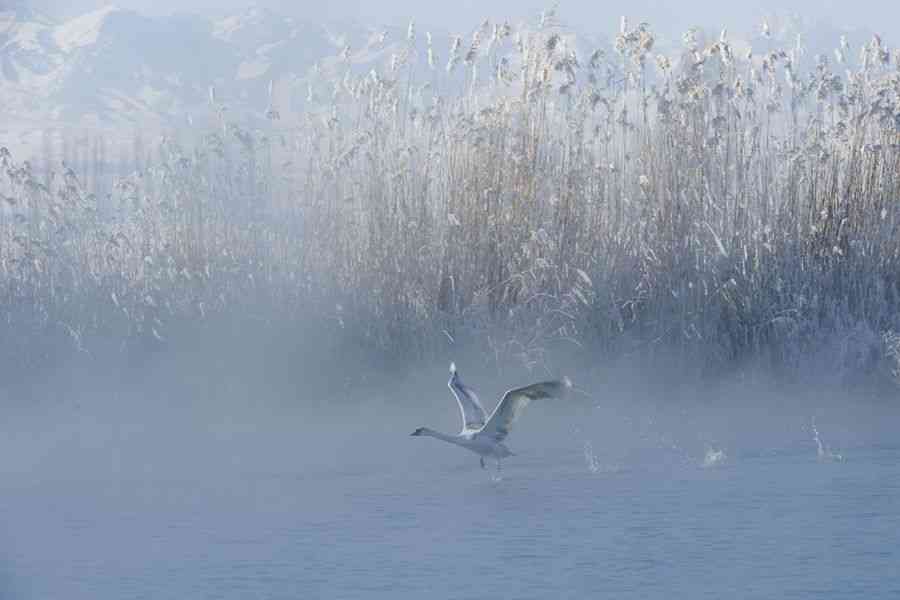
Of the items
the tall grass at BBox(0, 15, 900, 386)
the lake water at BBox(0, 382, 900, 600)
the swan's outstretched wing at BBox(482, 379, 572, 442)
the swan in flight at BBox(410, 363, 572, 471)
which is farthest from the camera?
the tall grass at BBox(0, 15, 900, 386)

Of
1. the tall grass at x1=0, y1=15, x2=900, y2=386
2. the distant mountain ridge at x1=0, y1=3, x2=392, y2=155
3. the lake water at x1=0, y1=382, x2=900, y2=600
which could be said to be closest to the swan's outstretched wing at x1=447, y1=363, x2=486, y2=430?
the lake water at x1=0, y1=382, x2=900, y2=600

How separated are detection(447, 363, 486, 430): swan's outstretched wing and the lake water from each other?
29 cm

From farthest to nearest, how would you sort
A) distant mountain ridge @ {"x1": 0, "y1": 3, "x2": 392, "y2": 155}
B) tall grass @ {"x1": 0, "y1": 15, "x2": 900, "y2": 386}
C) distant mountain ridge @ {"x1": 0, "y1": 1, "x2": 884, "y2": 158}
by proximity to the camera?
distant mountain ridge @ {"x1": 0, "y1": 3, "x2": 392, "y2": 155} < distant mountain ridge @ {"x1": 0, "y1": 1, "x2": 884, "y2": 158} < tall grass @ {"x1": 0, "y1": 15, "x2": 900, "y2": 386}

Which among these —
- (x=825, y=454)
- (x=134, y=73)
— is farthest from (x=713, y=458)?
(x=134, y=73)

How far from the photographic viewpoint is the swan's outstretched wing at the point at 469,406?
1016cm

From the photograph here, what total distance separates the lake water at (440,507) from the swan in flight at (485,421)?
0.67 ft

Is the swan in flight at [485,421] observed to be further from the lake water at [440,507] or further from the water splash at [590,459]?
the water splash at [590,459]

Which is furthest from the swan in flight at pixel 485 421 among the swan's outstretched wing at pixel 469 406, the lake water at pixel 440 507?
the lake water at pixel 440 507

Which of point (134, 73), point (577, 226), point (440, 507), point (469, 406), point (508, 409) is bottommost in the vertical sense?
point (134, 73)

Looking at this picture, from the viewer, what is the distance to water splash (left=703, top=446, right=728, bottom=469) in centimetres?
1027

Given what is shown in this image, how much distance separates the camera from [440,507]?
9344mm

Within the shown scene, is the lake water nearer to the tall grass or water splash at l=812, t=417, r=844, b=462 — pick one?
water splash at l=812, t=417, r=844, b=462

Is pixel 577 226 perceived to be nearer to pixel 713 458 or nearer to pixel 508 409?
pixel 713 458

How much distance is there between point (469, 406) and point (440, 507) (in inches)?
40.8
